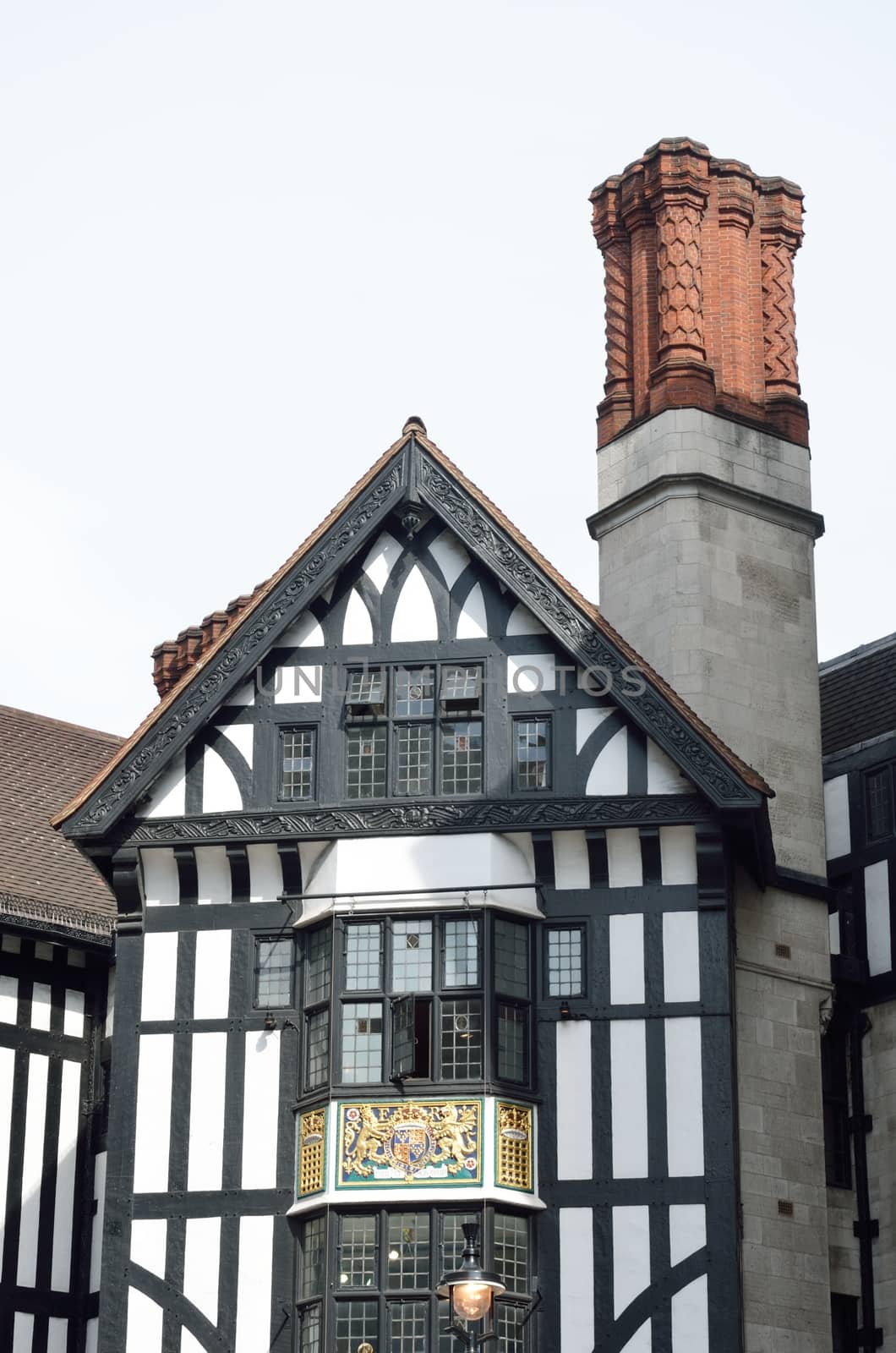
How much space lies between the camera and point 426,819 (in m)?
28.6

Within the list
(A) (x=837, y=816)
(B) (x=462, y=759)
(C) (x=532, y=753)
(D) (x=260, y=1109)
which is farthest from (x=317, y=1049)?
(A) (x=837, y=816)

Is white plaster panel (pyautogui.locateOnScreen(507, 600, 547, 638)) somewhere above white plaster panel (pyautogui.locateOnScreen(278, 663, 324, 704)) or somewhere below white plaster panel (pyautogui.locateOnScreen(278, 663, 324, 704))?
above

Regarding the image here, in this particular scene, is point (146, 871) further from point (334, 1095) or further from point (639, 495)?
point (639, 495)

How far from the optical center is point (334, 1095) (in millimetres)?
27422

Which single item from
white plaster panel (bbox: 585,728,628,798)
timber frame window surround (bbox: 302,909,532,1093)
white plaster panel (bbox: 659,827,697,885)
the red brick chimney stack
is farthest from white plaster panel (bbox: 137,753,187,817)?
the red brick chimney stack

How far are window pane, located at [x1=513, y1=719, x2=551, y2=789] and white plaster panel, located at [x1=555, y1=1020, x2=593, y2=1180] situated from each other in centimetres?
275

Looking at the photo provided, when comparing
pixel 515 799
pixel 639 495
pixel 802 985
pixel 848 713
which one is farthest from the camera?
pixel 848 713

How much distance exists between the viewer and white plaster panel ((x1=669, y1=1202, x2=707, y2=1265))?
87.8ft

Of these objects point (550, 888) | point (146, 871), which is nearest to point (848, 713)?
point (550, 888)

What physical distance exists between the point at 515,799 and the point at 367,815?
1680 mm

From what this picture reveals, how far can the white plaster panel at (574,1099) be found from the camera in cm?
2728

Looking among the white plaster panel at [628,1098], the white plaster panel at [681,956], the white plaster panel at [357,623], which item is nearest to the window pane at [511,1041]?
the white plaster panel at [628,1098]

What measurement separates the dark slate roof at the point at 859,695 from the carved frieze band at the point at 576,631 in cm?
791

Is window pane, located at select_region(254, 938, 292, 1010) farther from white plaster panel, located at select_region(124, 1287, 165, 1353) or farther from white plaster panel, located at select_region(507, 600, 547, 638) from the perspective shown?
white plaster panel, located at select_region(507, 600, 547, 638)
